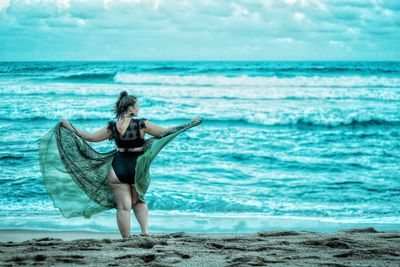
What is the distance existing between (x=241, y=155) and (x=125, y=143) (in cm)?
756

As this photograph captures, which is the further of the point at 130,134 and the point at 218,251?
the point at 130,134

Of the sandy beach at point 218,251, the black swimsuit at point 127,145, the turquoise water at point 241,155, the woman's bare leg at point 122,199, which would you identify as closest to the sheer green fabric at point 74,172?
the woman's bare leg at point 122,199

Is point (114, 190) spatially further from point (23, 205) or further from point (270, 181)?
point (270, 181)


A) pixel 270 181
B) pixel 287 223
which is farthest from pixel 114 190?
pixel 270 181

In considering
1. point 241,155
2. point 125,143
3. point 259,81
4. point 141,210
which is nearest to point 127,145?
point 125,143

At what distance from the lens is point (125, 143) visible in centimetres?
569

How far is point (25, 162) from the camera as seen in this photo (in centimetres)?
1170

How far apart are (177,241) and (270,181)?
5.52 meters

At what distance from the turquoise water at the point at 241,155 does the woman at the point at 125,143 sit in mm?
1773

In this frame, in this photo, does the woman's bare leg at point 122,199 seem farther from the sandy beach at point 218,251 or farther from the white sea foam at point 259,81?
the white sea foam at point 259,81

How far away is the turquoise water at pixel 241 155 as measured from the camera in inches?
328

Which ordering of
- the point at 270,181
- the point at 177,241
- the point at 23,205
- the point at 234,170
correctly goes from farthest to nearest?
the point at 234,170 < the point at 270,181 < the point at 23,205 < the point at 177,241

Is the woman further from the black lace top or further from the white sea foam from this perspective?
the white sea foam

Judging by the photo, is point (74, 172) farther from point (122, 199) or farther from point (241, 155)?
point (241, 155)
